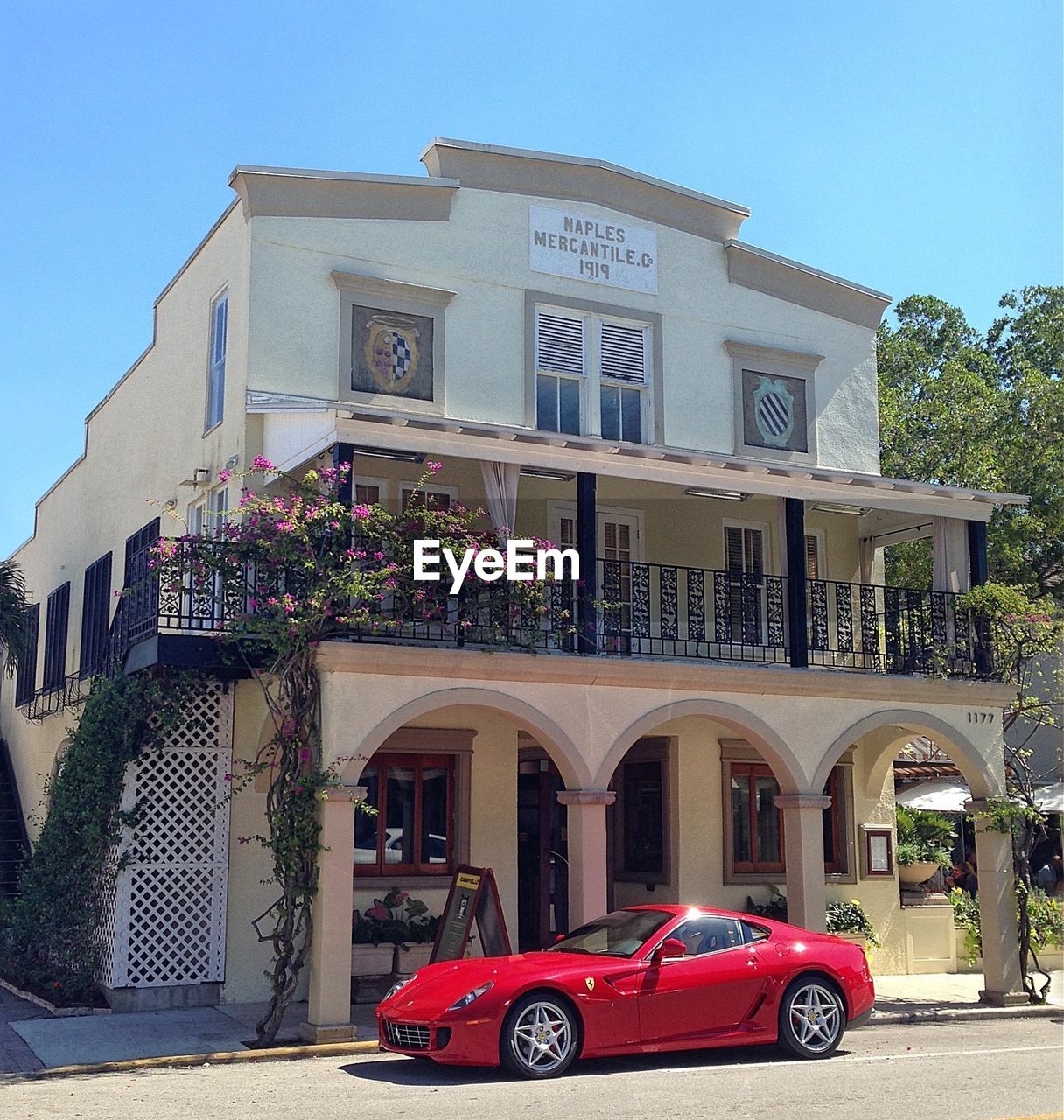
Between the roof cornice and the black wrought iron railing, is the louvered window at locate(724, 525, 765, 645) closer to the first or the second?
the black wrought iron railing

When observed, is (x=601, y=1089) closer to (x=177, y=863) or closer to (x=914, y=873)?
(x=177, y=863)

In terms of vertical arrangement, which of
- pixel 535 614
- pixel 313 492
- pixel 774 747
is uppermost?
pixel 313 492

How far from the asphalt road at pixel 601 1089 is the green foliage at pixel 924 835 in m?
8.29

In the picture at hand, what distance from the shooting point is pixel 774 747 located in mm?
15984

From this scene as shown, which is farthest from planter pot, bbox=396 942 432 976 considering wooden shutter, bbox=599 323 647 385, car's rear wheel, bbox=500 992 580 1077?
wooden shutter, bbox=599 323 647 385

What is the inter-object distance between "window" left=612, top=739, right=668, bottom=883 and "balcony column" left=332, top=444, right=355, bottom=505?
262 inches

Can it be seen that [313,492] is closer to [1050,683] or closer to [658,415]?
[658,415]

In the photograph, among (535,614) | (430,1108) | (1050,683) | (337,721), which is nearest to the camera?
(430,1108)

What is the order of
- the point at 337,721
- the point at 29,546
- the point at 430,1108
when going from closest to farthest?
the point at 430,1108 < the point at 337,721 < the point at 29,546

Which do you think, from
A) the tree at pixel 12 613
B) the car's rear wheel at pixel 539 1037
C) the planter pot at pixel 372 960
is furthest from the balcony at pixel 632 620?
the tree at pixel 12 613

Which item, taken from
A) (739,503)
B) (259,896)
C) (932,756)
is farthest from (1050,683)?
(259,896)

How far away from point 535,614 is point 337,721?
2.45 m

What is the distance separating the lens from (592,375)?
60.7 ft

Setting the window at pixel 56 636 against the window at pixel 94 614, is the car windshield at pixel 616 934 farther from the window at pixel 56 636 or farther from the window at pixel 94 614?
the window at pixel 56 636
